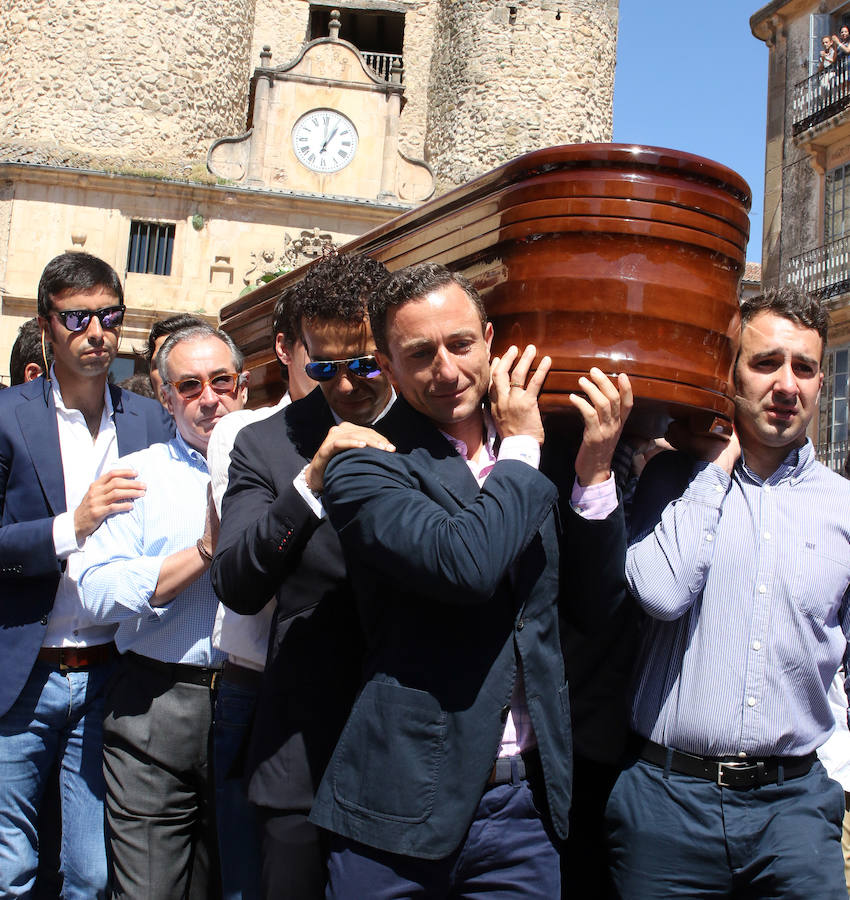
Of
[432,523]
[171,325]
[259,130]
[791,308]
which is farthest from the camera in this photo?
[259,130]

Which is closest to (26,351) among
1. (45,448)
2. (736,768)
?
(45,448)

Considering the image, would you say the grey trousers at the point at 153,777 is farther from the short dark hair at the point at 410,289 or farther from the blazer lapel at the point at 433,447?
the short dark hair at the point at 410,289

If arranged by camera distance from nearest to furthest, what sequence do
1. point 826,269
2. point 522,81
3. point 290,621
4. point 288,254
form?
point 290,621
point 826,269
point 288,254
point 522,81

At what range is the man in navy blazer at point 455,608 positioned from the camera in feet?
6.03

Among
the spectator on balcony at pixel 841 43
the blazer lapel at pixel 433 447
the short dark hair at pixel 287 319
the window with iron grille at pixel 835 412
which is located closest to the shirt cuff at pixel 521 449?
the blazer lapel at pixel 433 447

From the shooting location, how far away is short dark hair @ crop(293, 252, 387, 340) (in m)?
2.34

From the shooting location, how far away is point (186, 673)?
286 cm

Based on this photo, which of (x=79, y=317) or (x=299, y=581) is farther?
(x=79, y=317)

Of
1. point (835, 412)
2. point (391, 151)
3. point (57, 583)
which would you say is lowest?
point (57, 583)

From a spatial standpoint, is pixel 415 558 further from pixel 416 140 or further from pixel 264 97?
pixel 416 140

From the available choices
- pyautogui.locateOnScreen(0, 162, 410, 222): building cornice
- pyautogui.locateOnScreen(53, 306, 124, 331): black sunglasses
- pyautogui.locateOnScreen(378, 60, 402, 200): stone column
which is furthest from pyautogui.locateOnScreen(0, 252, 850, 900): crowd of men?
pyautogui.locateOnScreen(378, 60, 402, 200): stone column

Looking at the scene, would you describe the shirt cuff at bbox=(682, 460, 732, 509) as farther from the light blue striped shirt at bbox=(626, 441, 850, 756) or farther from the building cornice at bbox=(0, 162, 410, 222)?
the building cornice at bbox=(0, 162, 410, 222)

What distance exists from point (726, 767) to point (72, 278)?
245cm

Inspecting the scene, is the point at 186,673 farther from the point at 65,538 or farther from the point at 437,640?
the point at 437,640
